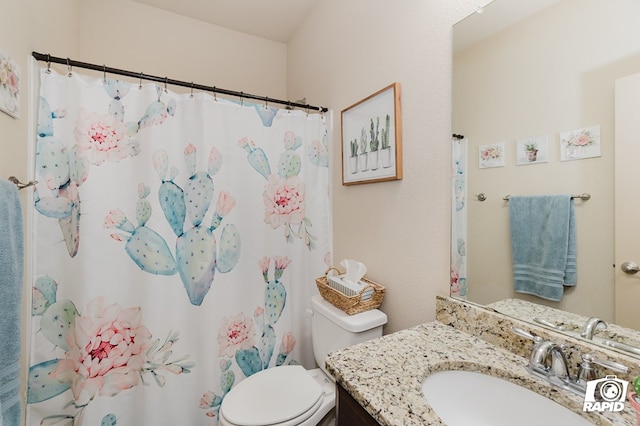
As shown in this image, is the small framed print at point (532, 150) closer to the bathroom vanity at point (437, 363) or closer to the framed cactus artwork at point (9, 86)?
the bathroom vanity at point (437, 363)

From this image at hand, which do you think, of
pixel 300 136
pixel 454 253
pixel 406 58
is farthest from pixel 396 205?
pixel 300 136

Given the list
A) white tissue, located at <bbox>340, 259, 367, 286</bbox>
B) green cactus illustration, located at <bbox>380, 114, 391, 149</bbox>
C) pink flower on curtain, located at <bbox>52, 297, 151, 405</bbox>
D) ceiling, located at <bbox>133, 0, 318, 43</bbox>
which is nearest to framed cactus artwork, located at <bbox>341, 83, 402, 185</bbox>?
green cactus illustration, located at <bbox>380, 114, 391, 149</bbox>

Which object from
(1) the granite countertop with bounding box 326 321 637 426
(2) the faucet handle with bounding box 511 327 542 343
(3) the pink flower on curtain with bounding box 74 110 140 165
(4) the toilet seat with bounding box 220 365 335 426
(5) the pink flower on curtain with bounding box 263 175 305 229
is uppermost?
(3) the pink flower on curtain with bounding box 74 110 140 165

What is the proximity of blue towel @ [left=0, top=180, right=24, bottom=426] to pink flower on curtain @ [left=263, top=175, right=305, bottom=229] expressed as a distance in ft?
3.16

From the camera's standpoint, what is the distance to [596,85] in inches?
26.7

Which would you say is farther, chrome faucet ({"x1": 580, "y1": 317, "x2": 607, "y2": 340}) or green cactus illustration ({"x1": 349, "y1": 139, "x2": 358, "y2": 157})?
green cactus illustration ({"x1": 349, "y1": 139, "x2": 358, "y2": 157})

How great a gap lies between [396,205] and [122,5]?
83.5 inches

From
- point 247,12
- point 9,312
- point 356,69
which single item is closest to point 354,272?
point 356,69

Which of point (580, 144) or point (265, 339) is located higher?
point (580, 144)

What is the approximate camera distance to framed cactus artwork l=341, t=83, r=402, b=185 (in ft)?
3.90

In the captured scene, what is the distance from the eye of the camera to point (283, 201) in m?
1.62

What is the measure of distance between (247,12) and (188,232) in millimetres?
1558

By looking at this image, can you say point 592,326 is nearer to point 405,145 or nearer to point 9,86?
point 405,145

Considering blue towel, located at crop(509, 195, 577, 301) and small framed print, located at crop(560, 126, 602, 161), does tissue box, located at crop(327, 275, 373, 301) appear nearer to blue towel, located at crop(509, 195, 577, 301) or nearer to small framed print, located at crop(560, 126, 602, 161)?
blue towel, located at crop(509, 195, 577, 301)
